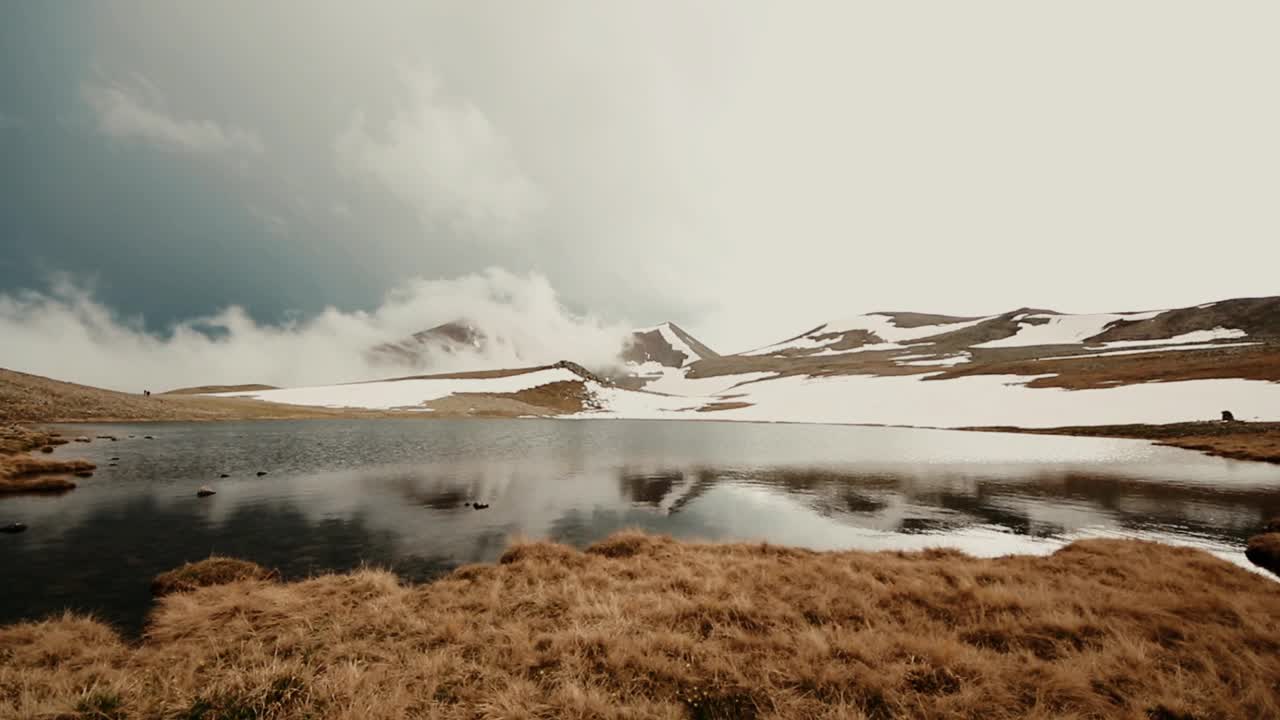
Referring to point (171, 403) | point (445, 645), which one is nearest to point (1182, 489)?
point (445, 645)

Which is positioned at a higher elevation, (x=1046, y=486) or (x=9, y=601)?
(x=9, y=601)

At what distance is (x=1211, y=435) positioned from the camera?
169 ft

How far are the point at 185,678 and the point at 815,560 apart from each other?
Result: 14187mm

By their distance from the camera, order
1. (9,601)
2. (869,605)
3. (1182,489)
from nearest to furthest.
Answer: (869,605) < (9,601) < (1182,489)

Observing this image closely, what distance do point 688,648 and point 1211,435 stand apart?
251ft

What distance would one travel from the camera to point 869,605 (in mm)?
10070

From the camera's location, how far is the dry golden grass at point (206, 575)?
1280cm

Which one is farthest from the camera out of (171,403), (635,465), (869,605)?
(171,403)

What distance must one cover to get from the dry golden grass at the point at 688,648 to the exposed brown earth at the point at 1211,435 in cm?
4517

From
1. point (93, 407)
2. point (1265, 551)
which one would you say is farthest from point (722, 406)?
point (93, 407)

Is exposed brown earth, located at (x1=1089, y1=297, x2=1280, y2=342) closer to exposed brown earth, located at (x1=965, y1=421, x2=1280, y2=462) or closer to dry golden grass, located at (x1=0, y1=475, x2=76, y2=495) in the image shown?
exposed brown earth, located at (x1=965, y1=421, x2=1280, y2=462)

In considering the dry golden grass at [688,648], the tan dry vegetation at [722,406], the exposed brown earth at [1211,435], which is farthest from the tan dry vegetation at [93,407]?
the exposed brown earth at [1211,435]

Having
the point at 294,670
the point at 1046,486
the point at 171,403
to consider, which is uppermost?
the point at 171,403

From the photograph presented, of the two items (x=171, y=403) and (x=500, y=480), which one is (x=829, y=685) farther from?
(x=171, y=403)
